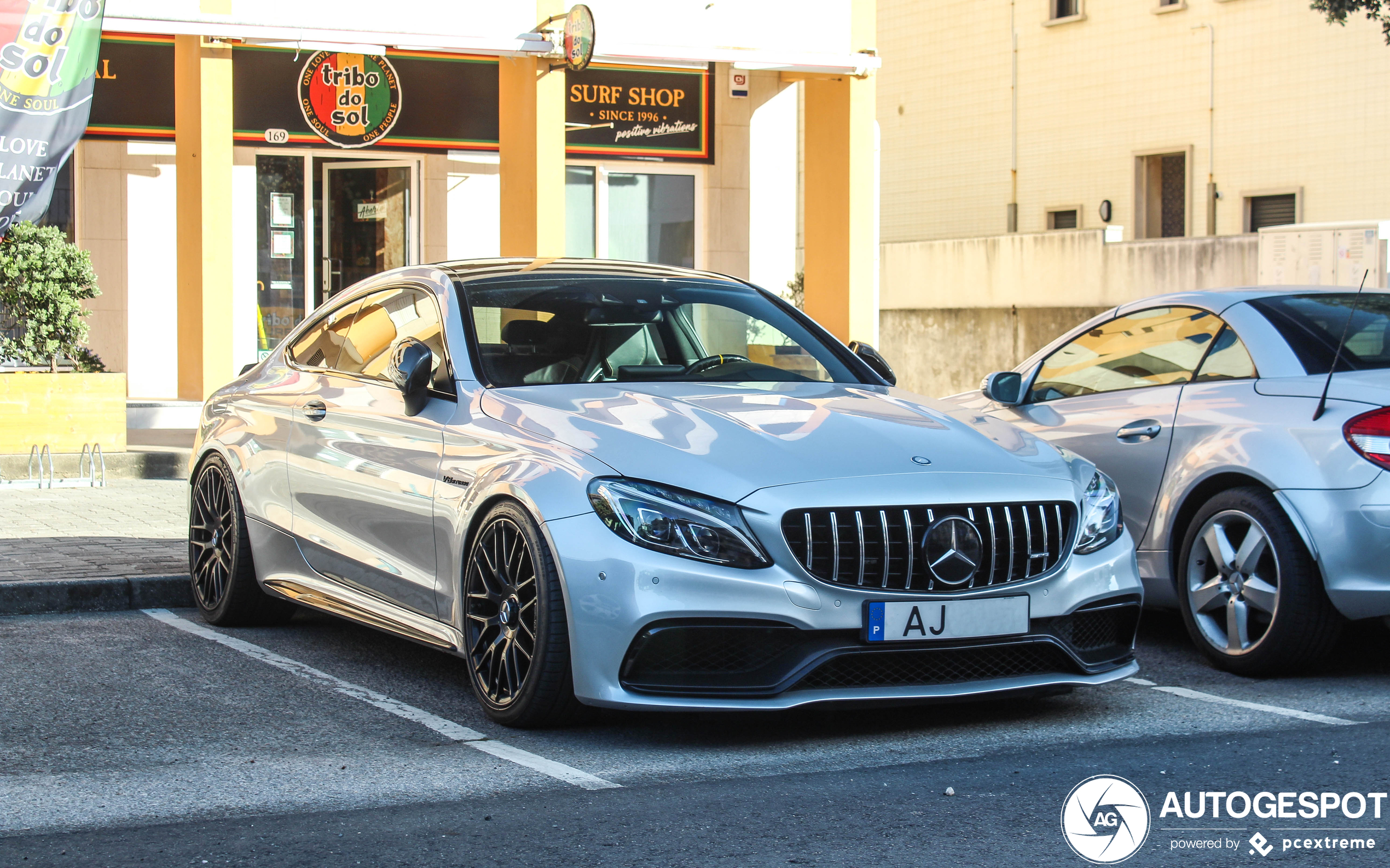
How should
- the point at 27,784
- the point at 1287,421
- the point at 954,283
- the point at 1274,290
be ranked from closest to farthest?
the point at 27,784 < the point at 1287,421 < the point at 1274,290 < the point at 954,283

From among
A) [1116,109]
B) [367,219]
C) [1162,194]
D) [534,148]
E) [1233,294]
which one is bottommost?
[1233,294]

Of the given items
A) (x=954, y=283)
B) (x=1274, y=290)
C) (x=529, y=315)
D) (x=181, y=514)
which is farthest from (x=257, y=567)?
(x=954, y=283)

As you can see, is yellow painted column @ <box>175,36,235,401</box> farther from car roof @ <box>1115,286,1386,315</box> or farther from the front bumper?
the front bumper

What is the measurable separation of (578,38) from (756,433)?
10.7 metres

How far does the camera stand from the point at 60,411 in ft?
40.7

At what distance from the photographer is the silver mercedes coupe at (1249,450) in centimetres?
563

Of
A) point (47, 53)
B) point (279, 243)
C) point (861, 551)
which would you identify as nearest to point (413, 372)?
point (861, 551)

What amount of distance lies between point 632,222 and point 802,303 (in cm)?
236

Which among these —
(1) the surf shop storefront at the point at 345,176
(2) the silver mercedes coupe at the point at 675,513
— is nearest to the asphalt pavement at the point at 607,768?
(2) the silver mercedes coupe at the point at 675,513

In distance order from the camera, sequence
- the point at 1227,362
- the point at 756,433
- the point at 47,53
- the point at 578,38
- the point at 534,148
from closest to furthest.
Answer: the point at 756,433
the point at 1227,362
the point at 47,53
the point at 578,38
the point at 534,148

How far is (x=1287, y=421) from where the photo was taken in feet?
19.2

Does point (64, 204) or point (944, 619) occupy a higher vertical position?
point (64, 204)

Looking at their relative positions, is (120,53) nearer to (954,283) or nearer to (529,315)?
(529,315)

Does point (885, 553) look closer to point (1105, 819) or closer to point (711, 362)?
point (1105, 819)
